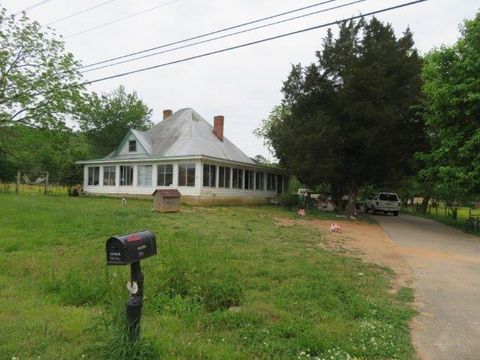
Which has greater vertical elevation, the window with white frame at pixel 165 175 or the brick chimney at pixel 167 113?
the brick chimney at pixel 167 113

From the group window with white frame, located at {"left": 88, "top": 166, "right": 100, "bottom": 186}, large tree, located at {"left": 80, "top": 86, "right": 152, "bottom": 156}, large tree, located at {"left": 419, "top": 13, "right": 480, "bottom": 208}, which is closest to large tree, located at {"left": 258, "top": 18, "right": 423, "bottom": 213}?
large tree, located at {"left": 419, "top": 13, "right": 480, "bottom": 208}

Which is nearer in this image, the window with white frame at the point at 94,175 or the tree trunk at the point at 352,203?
the tree trunk at the point at 352,203

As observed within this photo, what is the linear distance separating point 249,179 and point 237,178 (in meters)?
1.94

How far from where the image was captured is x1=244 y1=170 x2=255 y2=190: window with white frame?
3075 centimetres

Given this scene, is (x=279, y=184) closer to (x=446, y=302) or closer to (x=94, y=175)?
(x=94, y=175)

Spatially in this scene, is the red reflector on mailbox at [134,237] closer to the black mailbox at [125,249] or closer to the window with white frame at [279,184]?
the black mailbox at [125,249]

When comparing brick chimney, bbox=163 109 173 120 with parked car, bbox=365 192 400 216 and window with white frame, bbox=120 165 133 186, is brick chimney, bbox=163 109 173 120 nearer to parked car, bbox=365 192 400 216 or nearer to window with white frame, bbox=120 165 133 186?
window with white frame, bbox=120 165 133 186

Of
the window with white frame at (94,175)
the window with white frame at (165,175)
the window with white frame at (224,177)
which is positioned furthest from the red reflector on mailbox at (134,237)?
the window with white frame at (94,175)

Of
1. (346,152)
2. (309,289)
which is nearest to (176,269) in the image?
(309,289)

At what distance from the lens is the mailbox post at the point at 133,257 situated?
11.6 feet

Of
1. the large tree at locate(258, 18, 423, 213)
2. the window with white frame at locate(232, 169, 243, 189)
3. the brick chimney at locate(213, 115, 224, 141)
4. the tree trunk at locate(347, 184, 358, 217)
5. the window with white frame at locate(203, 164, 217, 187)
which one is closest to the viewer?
the large tree at locate(258, 18, 423, 213)

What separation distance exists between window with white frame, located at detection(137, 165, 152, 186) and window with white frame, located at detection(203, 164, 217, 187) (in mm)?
4755

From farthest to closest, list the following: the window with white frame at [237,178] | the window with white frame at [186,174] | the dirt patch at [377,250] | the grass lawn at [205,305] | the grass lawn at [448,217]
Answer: the window with white frame at [237,178], the window with white frame at [186,174], the grass lawn at [448,217], the dirt patch at [377,250], the grass lawn at [205,305]

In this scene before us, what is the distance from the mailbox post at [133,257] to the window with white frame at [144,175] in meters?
24.7
